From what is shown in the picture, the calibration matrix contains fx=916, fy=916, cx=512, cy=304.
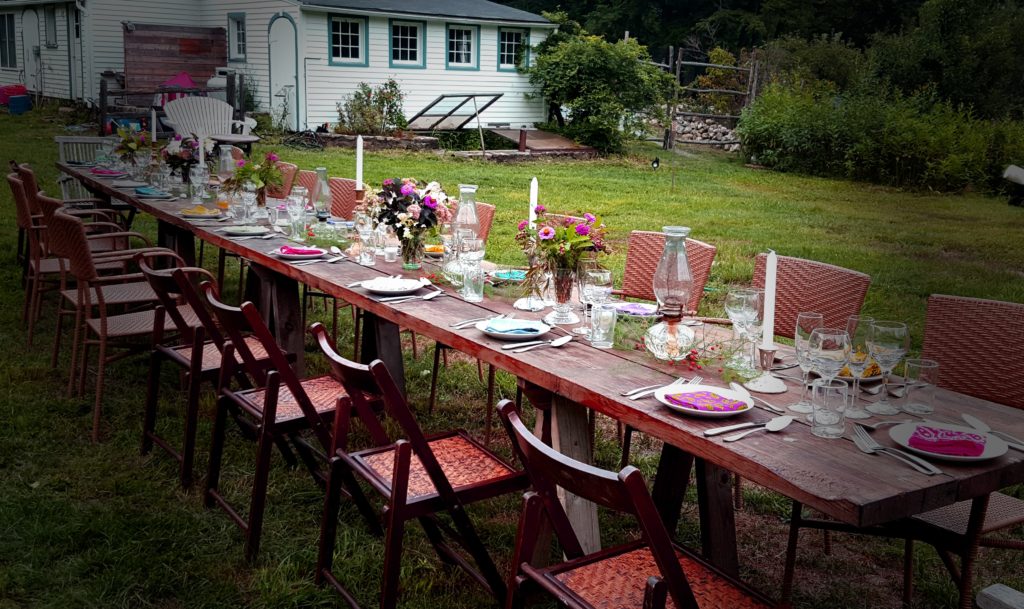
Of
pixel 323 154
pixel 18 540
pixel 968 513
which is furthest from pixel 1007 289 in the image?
pixel 323 154

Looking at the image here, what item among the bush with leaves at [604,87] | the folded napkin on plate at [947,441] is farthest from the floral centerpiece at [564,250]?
the bush with leaves at [604,87]

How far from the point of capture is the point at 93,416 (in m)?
4.47

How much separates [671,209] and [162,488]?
28.1 feet

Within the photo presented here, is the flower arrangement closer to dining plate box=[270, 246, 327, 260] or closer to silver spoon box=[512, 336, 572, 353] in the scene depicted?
dining plate box=[270, 246, 327, 260]

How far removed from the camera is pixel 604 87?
60.7ft

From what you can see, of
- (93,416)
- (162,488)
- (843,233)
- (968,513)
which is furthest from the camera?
(843,233)

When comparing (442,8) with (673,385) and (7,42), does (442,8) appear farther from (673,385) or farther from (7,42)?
(673,385)

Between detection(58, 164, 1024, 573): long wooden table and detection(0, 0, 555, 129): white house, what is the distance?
14.9m

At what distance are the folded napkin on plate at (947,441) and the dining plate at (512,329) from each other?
1.24 metres

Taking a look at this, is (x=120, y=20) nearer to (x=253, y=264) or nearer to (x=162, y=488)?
(x=253, y=264)

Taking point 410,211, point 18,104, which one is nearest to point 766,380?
point 410,211

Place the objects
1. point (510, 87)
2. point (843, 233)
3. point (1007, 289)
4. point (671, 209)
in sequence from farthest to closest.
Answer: point (510, 87) → point (671, 209) → point (843, 233) → point (1007, 289)

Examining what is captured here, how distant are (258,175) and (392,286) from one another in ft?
6.77

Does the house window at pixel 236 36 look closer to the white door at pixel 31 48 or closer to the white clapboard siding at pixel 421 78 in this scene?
the white clapboard siding at pixel 421 78
